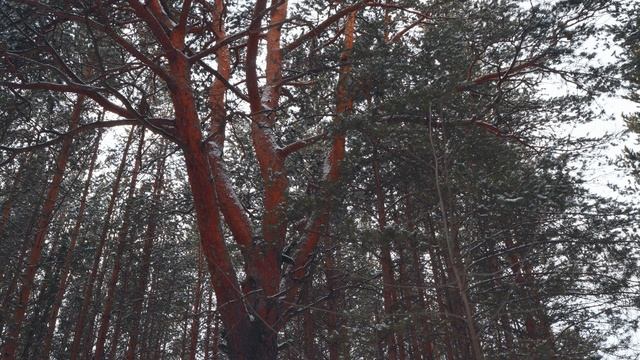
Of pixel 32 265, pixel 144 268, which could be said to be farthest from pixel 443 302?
pixel 144 268

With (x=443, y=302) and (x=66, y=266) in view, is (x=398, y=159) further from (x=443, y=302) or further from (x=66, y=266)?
(x=66, y=266)

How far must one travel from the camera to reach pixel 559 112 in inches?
255

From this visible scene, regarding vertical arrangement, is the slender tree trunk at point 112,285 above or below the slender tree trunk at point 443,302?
above

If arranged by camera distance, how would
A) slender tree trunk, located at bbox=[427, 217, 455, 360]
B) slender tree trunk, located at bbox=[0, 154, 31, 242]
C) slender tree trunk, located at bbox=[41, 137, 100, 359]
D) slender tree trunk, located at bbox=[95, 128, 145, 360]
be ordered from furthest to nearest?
slender tree trunk, located at bbox=[41, 137, 100, 359] < slender tree trunk, located at bbox=[0, 154, 31, 242] < slender tree trunk, located at bbox=[95, 128, 145, 360] < slender tree trunk, located at bbox=[427, 217, 455, 360]

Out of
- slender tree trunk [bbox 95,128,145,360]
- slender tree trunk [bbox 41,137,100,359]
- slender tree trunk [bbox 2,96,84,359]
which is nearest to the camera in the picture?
slender tree trunk [bbox 2,96,84,359]

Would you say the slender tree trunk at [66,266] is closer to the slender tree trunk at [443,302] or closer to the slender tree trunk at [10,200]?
the slender tree trunk at [10,200]

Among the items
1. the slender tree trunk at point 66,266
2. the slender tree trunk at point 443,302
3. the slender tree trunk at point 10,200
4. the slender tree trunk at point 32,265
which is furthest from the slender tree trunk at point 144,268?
the slender tree trunk at point 443,302

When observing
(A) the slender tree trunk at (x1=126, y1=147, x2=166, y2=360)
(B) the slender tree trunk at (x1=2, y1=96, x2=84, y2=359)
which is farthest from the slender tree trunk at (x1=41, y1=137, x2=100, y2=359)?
(B) the slender tree trunk at (x1=2, y1=96, x2=84, y2=359)

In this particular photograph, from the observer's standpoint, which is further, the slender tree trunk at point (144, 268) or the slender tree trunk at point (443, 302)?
the slender tree trunk at point (144, 268)

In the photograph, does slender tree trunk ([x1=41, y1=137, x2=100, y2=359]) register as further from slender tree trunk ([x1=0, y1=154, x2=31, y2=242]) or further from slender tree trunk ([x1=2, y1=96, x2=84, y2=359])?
slender tree trunk ([x1=2, y1=96, x2=84, y2=359])

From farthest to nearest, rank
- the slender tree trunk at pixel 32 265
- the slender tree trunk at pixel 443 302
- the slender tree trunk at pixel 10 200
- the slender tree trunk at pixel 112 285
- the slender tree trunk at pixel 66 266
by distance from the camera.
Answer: the slender tree trunk at pixel 66 266, the slender tree trunk at pixel 10 200, the slender tree trunk at pixel 112 285, the slender tree trunk at pixel 32 265, the slender tree trunk at pixel 443 302

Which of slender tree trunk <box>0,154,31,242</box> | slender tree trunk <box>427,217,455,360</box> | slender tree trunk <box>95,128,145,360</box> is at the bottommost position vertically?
slender tree trunk <box>427,217,455,360</box>

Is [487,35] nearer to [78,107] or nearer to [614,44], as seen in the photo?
[614,44]

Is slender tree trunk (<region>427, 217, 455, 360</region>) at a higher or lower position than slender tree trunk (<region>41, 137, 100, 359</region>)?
lower
